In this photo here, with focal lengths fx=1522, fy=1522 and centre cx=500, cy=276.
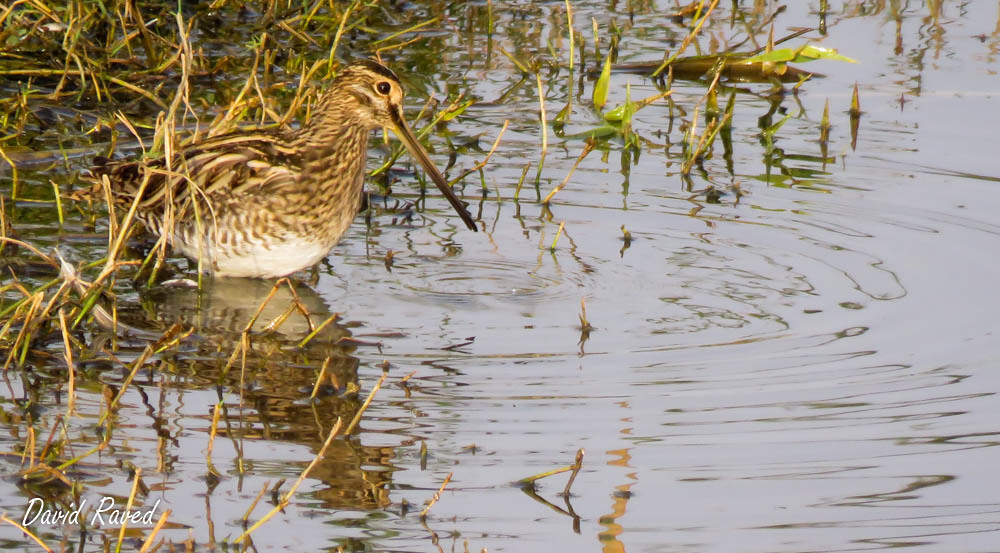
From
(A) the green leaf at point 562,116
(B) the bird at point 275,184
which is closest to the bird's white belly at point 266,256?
(B) the bird at point 275,184

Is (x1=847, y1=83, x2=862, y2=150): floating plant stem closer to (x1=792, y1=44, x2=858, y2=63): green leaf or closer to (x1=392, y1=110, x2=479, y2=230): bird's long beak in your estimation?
(x1=792, y1=44, x2=858, y2=63): green leaf

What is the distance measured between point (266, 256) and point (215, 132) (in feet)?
2.96

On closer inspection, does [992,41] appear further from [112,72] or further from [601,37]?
[112,72]

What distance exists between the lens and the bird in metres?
6.10

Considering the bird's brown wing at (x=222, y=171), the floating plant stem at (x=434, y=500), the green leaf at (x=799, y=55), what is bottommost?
the floating plant stem at (x=434, y=500)

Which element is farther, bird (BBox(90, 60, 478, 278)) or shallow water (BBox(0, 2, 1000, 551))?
bird (BBox(90, 60, 478, 278))

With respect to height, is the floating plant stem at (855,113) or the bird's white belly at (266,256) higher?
the floating plant stem at (855,113)

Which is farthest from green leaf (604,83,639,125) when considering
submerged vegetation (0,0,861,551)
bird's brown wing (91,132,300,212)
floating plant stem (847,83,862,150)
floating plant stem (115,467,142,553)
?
floating plant stem (115,467,142,553)

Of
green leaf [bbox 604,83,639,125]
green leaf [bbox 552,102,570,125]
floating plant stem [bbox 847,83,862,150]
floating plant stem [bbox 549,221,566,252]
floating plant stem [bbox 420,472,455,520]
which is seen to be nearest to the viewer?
floating plant stem [bbox 420,472,455,520]

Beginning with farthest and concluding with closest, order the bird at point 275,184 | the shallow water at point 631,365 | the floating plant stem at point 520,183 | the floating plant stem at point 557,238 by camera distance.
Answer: the floating plant stem at point 520,183 → the floating plant stem at point 557,238 → the bird at point 275,184 → the shallow water at point 631,365

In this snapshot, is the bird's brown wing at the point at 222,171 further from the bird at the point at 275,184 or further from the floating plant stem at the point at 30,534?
the floating plant stem at the point at 30,534

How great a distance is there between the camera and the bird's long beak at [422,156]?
21.1 ft

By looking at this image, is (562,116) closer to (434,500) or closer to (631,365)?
(631,365)

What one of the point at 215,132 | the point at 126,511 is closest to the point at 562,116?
the point at 215,132
